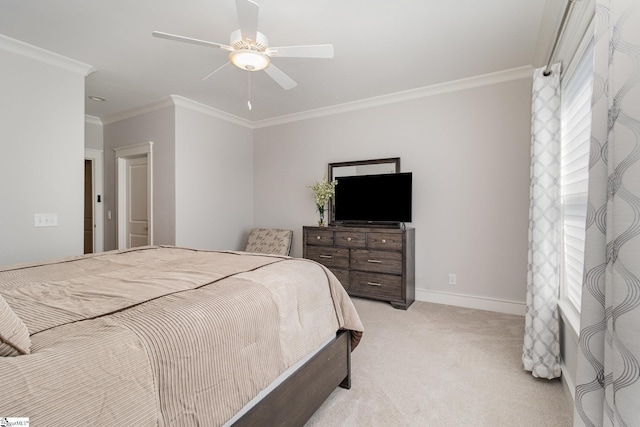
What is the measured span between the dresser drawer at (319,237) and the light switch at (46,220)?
262 centimetres

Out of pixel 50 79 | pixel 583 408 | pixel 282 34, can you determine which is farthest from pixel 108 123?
pixel 583 408

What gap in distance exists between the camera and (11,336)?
2.30 feet

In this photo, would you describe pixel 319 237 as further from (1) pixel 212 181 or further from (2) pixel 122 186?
(2) pixel 122 186

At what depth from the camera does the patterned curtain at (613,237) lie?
694mm

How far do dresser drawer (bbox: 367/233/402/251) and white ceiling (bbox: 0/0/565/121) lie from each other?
5.73 ft

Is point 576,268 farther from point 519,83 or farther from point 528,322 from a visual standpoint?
point 519,83

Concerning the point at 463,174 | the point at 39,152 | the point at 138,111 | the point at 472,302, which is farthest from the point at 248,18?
the point at 472,302

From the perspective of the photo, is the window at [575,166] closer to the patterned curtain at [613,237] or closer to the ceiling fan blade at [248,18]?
the patterned curtain at [613,237]

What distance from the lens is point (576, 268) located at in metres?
1.95

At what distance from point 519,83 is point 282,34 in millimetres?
2506

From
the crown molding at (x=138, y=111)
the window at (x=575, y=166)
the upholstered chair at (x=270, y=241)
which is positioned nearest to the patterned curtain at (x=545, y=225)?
the window at (x=575, y=166)

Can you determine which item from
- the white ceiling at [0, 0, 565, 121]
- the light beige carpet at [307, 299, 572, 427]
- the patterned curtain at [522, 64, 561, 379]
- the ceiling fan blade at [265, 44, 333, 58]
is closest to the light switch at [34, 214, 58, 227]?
the white ceiling at [0, 0, 565, 121]

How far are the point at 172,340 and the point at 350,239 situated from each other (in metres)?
2.92

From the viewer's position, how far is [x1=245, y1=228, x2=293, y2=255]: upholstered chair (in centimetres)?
452
